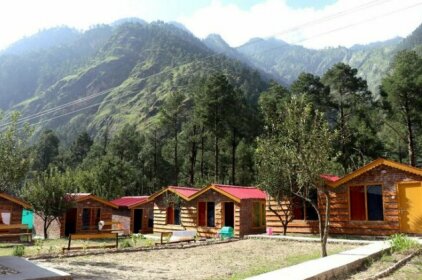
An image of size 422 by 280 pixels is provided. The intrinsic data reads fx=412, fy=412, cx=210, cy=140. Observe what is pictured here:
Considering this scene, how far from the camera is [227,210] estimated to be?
2669cm

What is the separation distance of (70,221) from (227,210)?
42.2ft

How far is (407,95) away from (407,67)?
2.43 meters

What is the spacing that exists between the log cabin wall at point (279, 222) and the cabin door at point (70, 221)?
1519 centimetres

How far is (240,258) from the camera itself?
14789 mm

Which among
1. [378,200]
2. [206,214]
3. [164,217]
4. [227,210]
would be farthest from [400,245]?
[164,217]

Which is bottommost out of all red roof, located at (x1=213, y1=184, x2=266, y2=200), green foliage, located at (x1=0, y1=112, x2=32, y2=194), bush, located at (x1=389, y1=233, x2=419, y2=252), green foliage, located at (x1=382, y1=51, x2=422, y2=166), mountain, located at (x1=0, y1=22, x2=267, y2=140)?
bush, located at (x1=389, y1=233, x2=419, y2=252)

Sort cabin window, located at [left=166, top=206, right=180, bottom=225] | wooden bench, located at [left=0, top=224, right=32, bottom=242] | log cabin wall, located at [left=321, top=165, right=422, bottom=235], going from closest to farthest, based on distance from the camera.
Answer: log cabin wall, located at [left=321, top=165, right=422, bottom=235], wooden bench, located at [left=0, top=224, right=32, bottom=242], cabin window, located at [left=166, top=206, right=180, bottom=225]

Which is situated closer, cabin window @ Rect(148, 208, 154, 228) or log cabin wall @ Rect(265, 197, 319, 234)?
log cabin wall @ Rect(265, 197, 319, 234)

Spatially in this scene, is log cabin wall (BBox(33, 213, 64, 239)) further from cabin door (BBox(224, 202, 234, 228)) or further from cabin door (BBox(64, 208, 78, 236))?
cabin door (BBox(224, 202, 234, 228))

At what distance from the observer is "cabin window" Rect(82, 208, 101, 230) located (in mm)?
31359

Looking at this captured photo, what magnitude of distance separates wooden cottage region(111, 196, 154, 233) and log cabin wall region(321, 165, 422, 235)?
1590cm

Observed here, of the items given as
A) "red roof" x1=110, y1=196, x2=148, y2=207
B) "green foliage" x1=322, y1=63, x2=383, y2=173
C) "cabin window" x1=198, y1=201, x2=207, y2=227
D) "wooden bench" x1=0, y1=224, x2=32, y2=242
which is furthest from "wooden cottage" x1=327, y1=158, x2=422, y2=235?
"green foliage" x1=322, y1=63, x2=383, y2=173

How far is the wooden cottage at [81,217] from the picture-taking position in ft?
100

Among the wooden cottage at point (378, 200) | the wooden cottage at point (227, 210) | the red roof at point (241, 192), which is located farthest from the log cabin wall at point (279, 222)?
the red roof at point (241, 192)
